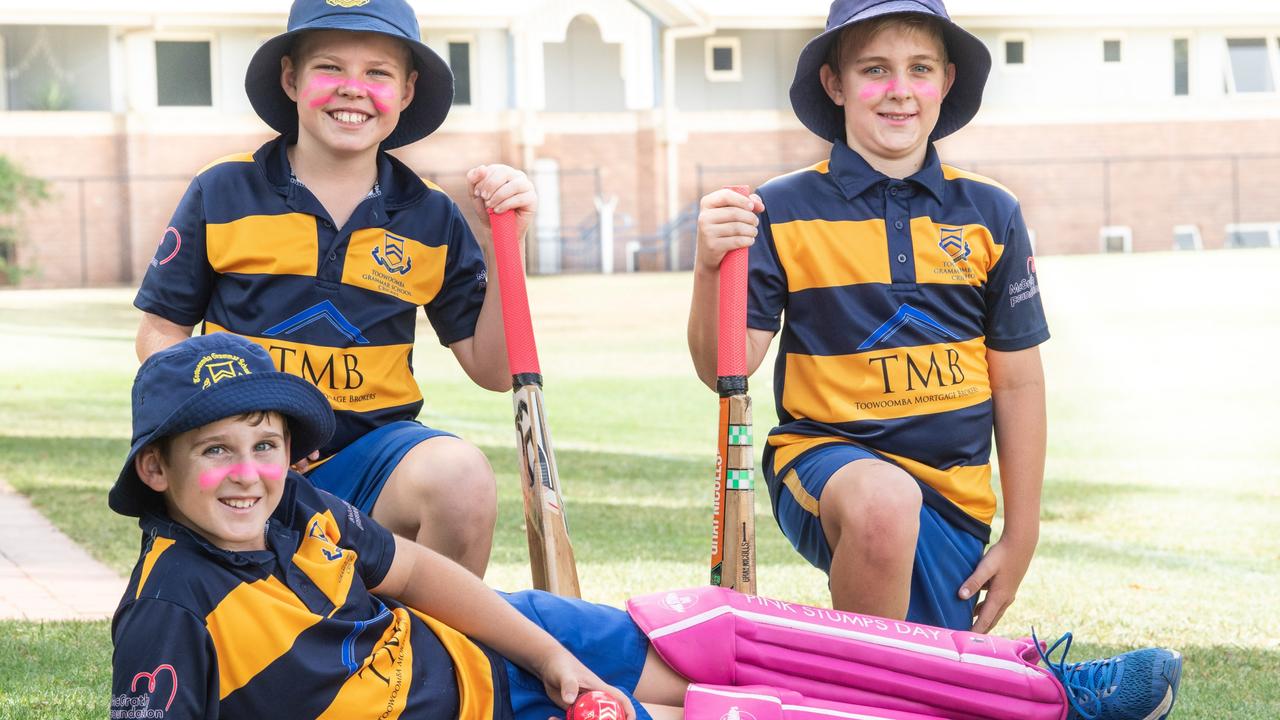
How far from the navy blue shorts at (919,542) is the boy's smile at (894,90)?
0.66 meters

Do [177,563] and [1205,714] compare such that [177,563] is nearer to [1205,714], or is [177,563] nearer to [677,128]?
[1205,714]

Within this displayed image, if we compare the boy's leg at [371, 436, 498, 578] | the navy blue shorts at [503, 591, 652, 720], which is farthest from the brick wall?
the navy blue shorts at [503, 591, 652, 720]

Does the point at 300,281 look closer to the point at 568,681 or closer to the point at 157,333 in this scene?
the point at 157,333

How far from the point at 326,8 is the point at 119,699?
1.58 m

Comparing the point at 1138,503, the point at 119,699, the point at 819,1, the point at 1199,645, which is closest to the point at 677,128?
the point at 819,1

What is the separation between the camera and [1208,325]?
19.0m

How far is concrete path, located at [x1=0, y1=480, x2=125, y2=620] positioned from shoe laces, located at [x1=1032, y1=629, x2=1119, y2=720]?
283cm

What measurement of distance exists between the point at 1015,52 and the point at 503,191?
1281 inches

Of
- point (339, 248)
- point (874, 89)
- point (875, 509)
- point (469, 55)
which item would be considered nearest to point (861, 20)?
point (874, 89)

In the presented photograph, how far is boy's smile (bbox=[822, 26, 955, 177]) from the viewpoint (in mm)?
3480

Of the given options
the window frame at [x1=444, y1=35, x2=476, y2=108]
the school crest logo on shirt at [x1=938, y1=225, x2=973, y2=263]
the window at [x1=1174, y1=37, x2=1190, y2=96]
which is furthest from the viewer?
the window at [x1=1174, y1=37, x2=1190, y2=96]

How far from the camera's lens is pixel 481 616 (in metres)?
2.84

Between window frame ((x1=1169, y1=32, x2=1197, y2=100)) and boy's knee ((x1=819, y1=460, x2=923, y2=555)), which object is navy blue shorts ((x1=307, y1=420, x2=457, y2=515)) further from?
window frame ((x1=1169, y1=32, x2=1197, y2=100))

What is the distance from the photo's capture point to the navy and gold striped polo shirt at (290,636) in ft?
7.95
